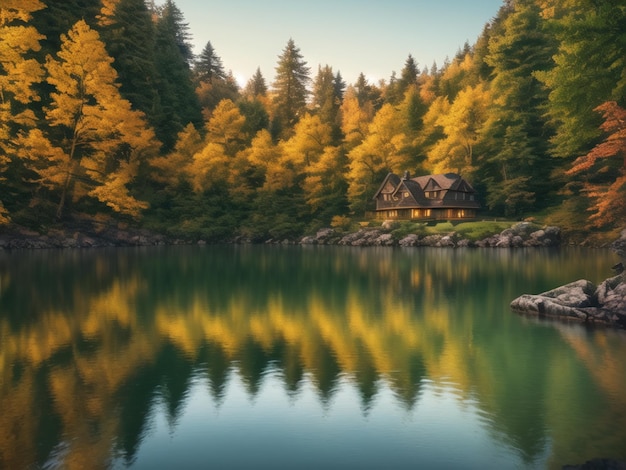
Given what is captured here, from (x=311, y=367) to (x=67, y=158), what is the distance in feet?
160

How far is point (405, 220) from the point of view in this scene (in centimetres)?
6856

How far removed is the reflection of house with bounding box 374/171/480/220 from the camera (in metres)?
69.8

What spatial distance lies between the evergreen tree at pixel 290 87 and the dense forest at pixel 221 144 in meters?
9.49

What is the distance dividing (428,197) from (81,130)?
144ft

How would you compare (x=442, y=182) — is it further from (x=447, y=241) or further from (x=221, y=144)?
(x=221, y=144)

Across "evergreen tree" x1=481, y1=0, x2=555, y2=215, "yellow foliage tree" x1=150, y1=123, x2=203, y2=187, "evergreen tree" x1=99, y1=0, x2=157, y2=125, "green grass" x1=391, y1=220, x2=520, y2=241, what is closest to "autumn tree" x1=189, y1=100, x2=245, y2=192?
"yellow foliage tree" x1=150, y1=123, x2=203, y2=187

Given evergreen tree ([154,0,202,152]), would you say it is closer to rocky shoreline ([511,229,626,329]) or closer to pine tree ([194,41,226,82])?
pine tree ([194,41,226,82])

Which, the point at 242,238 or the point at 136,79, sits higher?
the point at 136,79

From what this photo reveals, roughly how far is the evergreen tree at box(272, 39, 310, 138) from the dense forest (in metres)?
9.49

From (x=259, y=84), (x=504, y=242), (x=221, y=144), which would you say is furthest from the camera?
(x=259, y=84)

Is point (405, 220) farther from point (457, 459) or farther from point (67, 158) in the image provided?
point (457, 459)

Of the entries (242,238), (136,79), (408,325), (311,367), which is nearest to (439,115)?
(242,238)

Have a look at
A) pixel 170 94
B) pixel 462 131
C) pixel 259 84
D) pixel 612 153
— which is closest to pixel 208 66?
pixel 259 84

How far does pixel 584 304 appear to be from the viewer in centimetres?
1781
